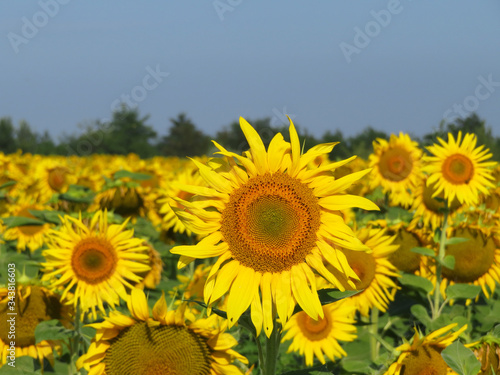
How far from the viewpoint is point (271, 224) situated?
208cm

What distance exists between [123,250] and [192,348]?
169 cm

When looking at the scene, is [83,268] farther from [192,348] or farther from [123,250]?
[192,348]

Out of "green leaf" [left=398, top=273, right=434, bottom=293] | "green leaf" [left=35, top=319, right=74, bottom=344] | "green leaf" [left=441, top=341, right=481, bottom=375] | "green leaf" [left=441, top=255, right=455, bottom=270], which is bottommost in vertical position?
"green leaf" [left=35, top=319, right=74, bottom=344]

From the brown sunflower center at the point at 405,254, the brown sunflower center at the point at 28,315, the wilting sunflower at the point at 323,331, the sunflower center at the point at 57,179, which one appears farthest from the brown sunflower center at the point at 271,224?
the sunflower center at the point at 57,179

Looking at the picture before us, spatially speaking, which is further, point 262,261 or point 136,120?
point 136,120

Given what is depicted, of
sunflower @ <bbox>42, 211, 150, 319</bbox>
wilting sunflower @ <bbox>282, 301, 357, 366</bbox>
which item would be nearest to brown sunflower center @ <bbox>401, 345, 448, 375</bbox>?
wilting sunflower @ <bbox>282, 301, 357, 366</bbox>

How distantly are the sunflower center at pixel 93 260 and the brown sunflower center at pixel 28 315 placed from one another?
262mm

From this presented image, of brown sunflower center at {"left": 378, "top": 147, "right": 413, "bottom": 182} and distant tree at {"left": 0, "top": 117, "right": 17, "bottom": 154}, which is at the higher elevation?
distant tree at {"left": 0, "top": 117, "right": 17, "bottom": 154}

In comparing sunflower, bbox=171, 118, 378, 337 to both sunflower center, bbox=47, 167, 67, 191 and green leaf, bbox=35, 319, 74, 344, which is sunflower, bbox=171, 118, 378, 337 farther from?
sunflower center, bbox=47, 167, 67, 191

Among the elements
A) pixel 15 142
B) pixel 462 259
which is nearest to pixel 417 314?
pixel 462 259

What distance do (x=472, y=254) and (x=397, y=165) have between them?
2882mm

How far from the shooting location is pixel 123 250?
3.98 metres

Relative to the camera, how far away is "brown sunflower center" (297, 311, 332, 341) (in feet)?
13.7

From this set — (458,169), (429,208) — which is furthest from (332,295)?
(429,208)
